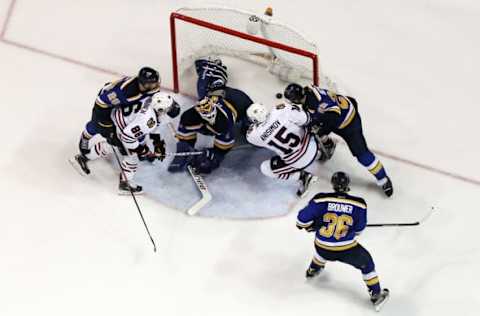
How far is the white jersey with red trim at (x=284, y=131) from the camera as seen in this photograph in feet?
16.4

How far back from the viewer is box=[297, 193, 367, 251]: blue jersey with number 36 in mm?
4539

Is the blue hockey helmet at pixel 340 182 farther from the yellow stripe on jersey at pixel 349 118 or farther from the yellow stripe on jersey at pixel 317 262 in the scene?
the yellow stripe on jersey at pixel 349 118

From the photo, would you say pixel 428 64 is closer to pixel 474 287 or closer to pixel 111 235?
pixel 474 287

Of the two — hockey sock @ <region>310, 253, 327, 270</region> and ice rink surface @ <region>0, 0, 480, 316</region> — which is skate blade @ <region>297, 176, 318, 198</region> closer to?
ice rink surface @ <region>0, 0, 480, 316</region>

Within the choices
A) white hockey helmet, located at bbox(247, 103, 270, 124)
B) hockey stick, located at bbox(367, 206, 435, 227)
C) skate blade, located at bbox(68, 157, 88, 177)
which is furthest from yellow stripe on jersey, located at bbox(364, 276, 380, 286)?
skate blade, located at bbox(68, 157, 88, 177)

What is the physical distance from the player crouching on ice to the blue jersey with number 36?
42.5 inches

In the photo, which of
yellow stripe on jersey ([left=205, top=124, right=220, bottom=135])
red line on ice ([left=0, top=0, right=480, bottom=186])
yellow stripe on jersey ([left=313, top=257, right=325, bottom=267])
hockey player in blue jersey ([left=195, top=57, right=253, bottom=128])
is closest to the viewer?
yellow stripe on jersey ([left=313, top=257, right=325, bottom=267])

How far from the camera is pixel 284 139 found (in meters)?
5.07

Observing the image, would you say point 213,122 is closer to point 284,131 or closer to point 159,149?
point 159,149

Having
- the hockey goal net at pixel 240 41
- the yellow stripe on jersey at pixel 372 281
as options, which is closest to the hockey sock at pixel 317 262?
the yellow stripe on jersey at pixel 372 281

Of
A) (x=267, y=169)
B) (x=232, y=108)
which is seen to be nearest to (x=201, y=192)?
(x=267, y=169)

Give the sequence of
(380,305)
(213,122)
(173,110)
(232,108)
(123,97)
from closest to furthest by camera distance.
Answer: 1. (380,305)
2. (123,97)
3. (173,110)
4. (213,122)
5. (232,108)

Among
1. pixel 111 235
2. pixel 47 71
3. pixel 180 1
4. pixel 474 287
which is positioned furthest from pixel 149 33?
pixel 474 287

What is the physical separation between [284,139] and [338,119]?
14.5 inches
